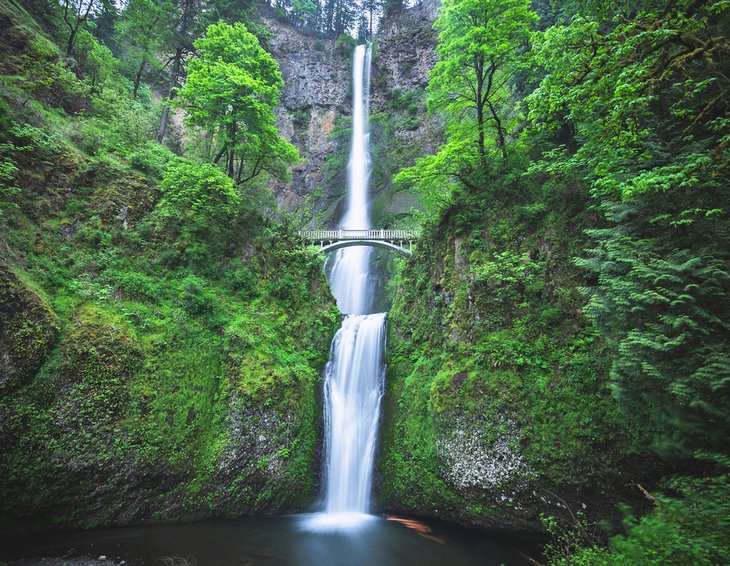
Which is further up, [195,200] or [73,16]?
[73,16]

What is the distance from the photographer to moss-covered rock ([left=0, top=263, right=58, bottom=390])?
638cm

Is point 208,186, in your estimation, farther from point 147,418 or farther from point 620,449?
point 620,449

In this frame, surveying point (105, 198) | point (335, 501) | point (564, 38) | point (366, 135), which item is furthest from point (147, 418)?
point (366, 135)

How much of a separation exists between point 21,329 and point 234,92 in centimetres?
950

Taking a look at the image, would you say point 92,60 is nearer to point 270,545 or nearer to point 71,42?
point 71,42

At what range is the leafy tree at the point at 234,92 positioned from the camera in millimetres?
11016

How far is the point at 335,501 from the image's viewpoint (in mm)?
9352

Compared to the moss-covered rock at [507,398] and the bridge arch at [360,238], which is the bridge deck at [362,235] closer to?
the bridge arch at [360,238]

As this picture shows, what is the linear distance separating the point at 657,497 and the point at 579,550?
4.86ft

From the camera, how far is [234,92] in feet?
37.8

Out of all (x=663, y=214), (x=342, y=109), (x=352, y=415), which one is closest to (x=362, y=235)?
(x=352, y=415)

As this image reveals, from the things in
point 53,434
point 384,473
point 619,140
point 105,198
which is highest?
point 105,198

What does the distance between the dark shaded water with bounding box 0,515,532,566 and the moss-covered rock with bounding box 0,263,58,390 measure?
323 centimetres

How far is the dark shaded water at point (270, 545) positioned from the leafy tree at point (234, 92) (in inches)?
463
